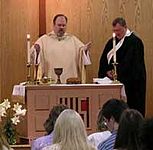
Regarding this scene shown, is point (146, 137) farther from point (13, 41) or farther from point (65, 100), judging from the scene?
point (13, 41)

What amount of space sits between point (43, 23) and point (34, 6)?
1.07ft

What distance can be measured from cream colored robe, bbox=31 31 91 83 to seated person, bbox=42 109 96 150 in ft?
15.1

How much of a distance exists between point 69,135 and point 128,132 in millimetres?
602

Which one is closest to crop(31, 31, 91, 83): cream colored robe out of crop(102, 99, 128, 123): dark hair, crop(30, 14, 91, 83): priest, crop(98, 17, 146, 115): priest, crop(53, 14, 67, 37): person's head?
crop(30, 14, 91, 83): priest

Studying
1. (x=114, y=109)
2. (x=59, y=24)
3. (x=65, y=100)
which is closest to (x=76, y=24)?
(x=59, y=24)

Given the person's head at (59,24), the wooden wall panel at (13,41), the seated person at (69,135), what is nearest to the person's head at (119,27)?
the person's head at (59,24)

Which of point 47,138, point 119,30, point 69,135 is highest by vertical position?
point 119,30

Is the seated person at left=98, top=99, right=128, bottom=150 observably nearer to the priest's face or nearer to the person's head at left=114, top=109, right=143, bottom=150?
the person's head at left=114, top=109, right=143, bottom=150

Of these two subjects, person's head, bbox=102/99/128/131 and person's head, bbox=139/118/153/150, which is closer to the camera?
person's head, bbox=139/118/153/150

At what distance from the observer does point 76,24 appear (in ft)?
31.1

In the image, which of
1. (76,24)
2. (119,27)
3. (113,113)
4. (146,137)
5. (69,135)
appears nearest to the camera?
(146,137)

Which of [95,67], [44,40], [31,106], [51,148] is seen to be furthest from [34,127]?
[51,148]

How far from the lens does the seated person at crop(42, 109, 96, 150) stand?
3.43 m

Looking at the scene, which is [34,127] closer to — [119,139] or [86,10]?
[86,10]
